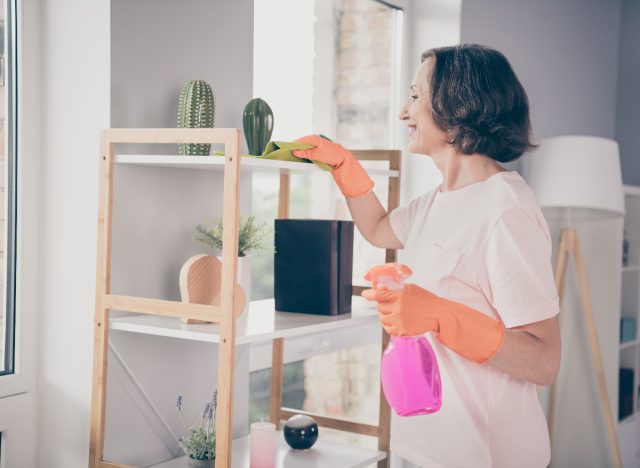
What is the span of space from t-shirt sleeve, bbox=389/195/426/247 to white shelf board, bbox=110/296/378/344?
0.22 metres

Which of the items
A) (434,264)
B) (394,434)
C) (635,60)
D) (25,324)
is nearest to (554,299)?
(434,264)

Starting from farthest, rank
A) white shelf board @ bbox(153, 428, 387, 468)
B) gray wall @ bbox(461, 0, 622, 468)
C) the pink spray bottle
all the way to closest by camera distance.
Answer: gray wall @ bbox(461, 0, 622, 468), white shelf board @ bbox(153, 428, 387, 468), the pink spray bottle

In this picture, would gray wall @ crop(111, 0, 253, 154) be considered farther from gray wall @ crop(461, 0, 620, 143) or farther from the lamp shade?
the lamp shade

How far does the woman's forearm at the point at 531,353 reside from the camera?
1509 mm

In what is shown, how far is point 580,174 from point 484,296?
149 cm

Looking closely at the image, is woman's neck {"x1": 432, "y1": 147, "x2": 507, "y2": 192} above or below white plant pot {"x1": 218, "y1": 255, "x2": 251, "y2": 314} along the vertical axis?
above

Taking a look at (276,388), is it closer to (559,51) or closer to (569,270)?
(569,270)

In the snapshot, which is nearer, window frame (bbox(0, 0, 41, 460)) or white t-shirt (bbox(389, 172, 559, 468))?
white t-shirt (bbox(389, 172, 559, 468))

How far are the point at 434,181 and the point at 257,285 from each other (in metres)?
0.70

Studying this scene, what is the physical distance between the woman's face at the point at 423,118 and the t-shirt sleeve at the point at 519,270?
260mm

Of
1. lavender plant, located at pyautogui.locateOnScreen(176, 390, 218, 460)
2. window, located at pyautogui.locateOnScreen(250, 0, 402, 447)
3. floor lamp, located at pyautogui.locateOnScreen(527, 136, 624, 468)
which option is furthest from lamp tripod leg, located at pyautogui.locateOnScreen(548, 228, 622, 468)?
lavender plant, located at pyautogui.locateOnScreen(176, 390, 218, 460)

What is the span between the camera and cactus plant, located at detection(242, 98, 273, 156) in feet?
5.85

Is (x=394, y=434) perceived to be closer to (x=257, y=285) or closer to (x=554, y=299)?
(x=554, y=299)

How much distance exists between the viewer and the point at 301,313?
78.0 inches
